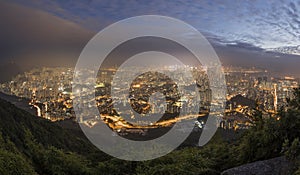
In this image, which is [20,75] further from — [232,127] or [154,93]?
[232,127]

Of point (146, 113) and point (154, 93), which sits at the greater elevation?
point (154, 93)

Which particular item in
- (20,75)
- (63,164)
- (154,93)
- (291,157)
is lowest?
(63,164)

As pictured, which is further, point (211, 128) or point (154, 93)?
point (154, 93)

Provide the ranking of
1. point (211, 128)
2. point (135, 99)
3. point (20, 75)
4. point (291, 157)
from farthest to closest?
point (20, 75) < point (135, 99) < point (211, 128) < point (291, 157)

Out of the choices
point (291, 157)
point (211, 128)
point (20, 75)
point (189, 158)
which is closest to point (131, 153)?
point (189, 158)

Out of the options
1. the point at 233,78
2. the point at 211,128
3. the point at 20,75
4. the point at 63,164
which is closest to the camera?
the point at 63,164

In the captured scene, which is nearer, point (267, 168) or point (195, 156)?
point (267, 168)
